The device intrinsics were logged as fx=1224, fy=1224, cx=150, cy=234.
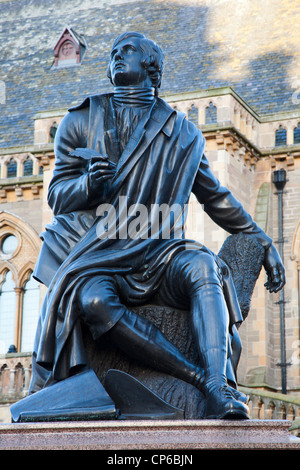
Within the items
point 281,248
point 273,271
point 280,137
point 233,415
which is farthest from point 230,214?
point 280,137

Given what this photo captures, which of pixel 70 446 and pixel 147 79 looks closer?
pixel 70 446

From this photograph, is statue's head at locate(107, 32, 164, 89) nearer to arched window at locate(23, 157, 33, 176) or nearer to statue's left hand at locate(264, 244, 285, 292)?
statue's left hand at locate(264, 244, 285, 292)

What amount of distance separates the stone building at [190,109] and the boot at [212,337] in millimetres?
17073

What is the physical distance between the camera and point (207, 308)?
520cm

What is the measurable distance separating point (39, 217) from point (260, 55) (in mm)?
6243

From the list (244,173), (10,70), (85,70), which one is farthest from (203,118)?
(10,70)

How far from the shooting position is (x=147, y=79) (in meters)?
5.93

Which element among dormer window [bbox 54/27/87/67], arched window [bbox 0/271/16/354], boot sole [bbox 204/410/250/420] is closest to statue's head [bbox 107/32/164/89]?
boot sole [bbox 204/410/250/420]

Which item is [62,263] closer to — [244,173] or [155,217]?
[155,217]

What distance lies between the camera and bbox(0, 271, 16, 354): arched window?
27234mm

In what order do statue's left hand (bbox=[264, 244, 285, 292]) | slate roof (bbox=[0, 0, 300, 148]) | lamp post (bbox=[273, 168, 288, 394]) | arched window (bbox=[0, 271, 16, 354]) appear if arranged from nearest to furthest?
statue's left hand (bbox=[264, 244, 285, 292])
lamp post (bbox=[273, 168, 288, 394])
arched window (bbox=[0, 271, 16, 354])
slate roof (bbox=[0, 0, 300, 148])

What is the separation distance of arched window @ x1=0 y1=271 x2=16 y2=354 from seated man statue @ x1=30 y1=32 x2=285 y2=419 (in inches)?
843

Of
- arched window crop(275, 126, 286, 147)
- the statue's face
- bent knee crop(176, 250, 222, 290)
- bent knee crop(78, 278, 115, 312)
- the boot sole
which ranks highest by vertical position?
arched window crop(275, 126, 286, 147)
